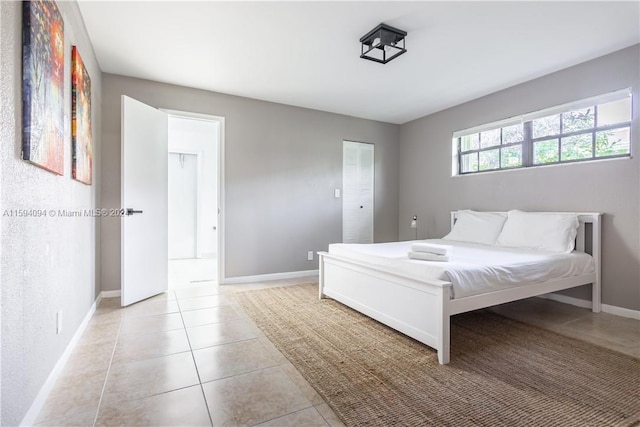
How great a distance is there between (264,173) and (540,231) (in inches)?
130

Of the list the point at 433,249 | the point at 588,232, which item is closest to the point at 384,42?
the point at 433,249

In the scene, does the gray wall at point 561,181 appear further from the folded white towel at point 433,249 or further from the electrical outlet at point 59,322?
the electrical outlet at point 59,322

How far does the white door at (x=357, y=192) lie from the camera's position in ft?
16.5

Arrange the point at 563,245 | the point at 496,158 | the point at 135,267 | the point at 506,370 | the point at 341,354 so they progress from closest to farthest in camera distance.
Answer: the point at 506,370
the point at 341,354
the point at 563,245
the point at 135,267
the point at 496,158

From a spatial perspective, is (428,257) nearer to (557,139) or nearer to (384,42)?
(384,42)

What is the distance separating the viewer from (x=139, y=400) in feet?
5.25

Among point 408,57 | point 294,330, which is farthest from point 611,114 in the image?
point 294,330

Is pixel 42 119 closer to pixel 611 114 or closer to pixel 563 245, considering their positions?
pixel 563 245

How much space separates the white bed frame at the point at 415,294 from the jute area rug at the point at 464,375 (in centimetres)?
14

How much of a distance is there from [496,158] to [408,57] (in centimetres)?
193

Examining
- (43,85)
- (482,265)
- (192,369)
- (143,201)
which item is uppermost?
(43,85)

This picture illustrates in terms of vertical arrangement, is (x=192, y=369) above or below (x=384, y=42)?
below

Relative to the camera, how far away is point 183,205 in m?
6.41

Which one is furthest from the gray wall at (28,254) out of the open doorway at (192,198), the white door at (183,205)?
the white door at (183,205)
